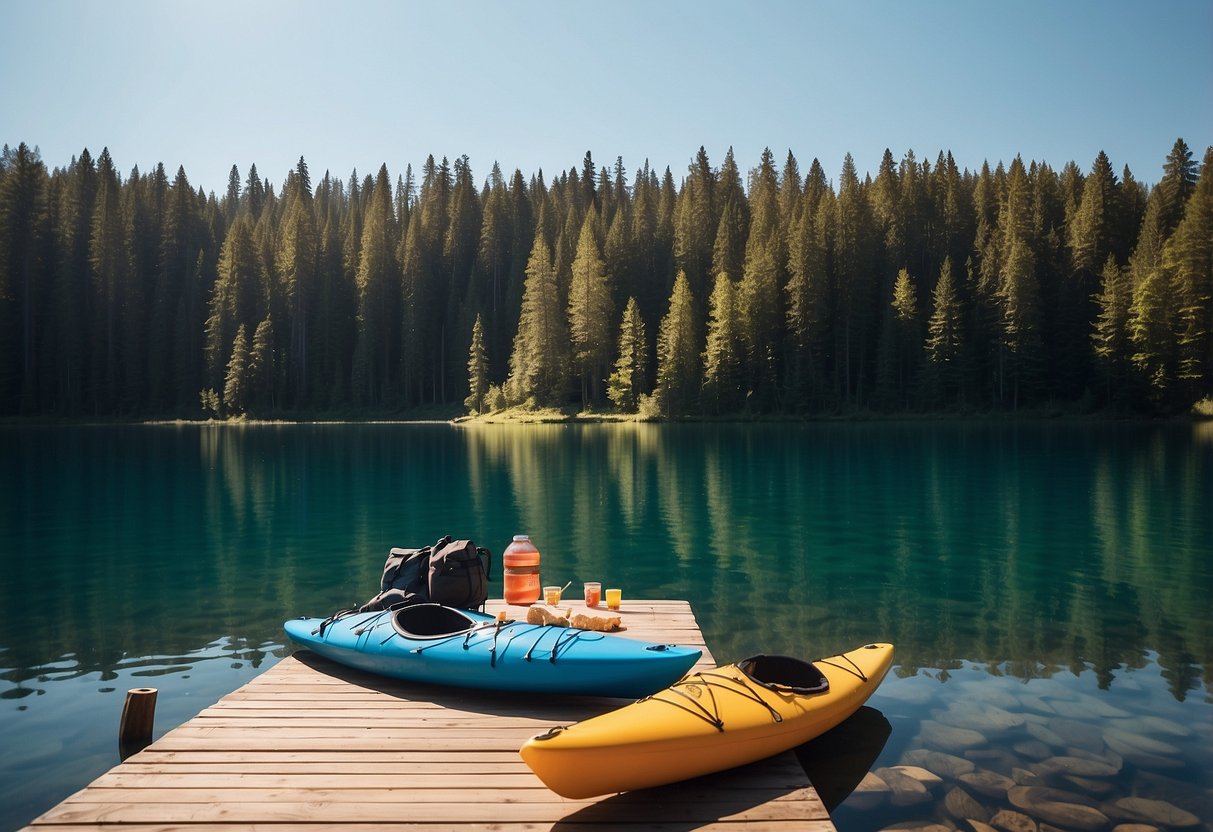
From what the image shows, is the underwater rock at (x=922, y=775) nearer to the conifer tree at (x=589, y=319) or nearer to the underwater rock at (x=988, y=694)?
the underwater rock at (x=988, y=694)

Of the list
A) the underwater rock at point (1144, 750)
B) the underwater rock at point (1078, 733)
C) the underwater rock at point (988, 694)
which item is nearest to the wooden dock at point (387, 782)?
the underwater rock at point (1078, 733)

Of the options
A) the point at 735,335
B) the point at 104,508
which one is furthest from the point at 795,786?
the point at 735,335

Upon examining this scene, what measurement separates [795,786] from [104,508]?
22622 millimetres

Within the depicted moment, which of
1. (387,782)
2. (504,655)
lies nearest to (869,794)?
(504,655)

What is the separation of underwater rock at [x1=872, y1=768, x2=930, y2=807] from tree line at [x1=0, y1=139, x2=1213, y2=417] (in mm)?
61028

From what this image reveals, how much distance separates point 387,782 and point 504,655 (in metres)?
1.54

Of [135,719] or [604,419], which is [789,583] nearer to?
[135,719]

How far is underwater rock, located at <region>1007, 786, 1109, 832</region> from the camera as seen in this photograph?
550cm

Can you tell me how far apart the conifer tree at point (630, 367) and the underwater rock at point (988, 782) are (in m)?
64.0

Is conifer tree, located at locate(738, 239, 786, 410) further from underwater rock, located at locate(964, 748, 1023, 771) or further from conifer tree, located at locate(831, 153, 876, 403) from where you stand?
underwater rock, located at locate(964, 748, 1023, 771)

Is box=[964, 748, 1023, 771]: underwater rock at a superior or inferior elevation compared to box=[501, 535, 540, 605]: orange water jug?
inferior

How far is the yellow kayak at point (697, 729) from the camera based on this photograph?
443cm

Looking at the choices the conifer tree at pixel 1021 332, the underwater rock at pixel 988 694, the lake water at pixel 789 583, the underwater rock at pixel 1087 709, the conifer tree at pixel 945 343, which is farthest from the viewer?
the conifer tree at pixel 945 343

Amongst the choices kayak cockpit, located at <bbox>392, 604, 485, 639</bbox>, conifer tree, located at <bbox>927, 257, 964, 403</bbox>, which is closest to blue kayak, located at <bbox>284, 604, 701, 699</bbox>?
kayak cockpit, located at <bbox>392, 604, 485, 639</bbox>
